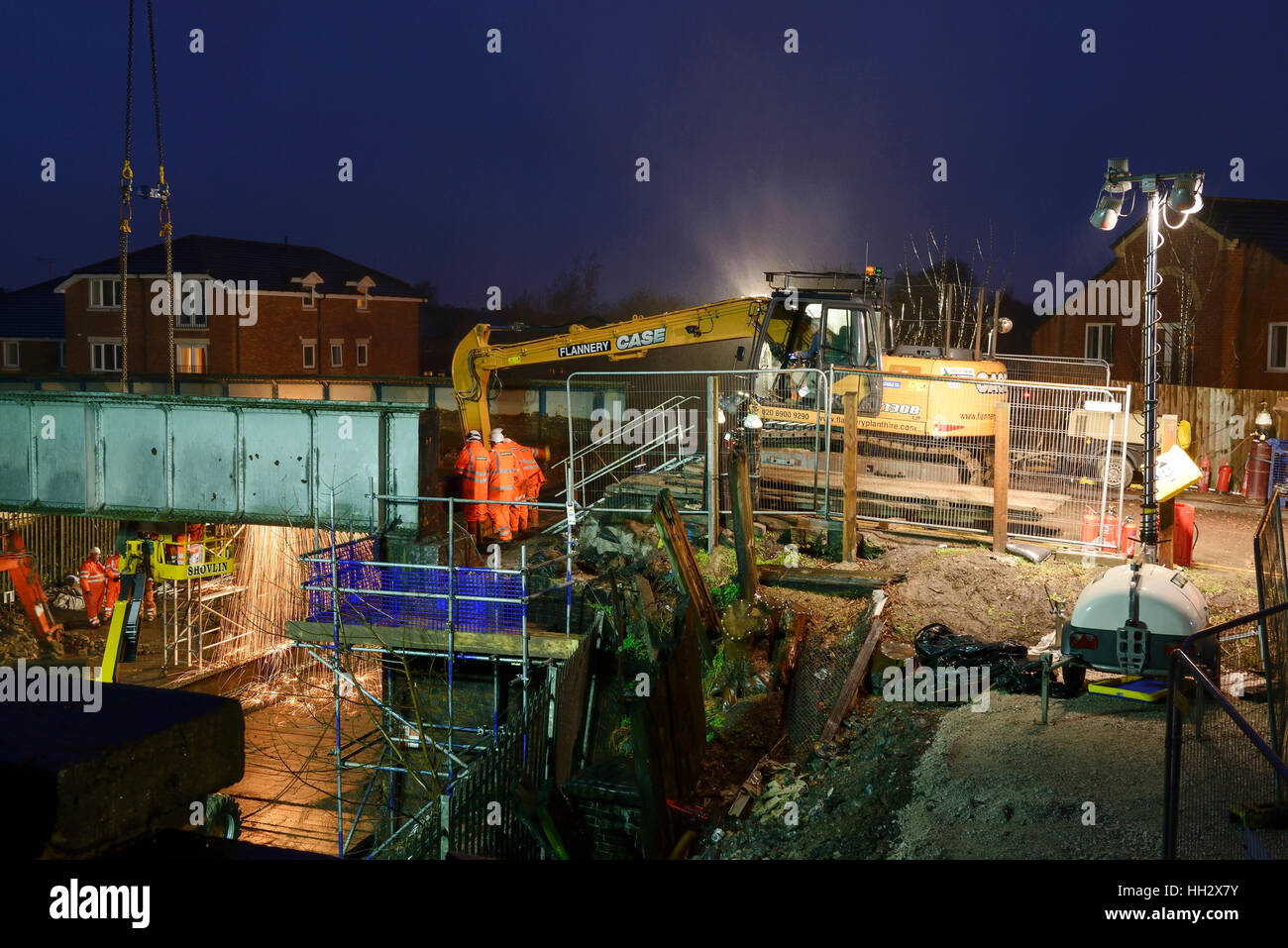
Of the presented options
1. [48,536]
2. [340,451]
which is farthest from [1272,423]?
[48,536]

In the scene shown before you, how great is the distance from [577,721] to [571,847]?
356 cm

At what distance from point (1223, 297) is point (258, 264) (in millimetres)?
38773

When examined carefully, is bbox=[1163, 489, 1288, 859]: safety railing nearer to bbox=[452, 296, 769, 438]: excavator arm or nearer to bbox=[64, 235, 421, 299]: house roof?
bbox=[452, 296, 769, 438]: excavator arm

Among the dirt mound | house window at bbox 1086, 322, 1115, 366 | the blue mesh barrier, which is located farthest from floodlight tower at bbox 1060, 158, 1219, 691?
house window at bbox 1086, 322, 1115, 366

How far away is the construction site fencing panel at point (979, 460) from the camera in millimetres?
14008

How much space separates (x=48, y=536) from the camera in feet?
88.8

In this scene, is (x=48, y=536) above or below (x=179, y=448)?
below

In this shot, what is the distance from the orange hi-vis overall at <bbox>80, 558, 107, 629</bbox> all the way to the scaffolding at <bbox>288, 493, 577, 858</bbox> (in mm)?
12758

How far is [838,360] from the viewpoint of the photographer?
1672 centimetres

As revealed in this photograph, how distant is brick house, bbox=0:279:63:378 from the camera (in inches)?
1944

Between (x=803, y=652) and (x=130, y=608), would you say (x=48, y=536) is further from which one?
(x=803, y=652)

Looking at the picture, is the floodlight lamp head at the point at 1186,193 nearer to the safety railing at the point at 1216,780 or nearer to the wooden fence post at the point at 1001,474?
the wooden fence post at the point at 1001,474

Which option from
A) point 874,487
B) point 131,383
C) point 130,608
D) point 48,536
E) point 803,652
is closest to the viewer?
point 803,652
